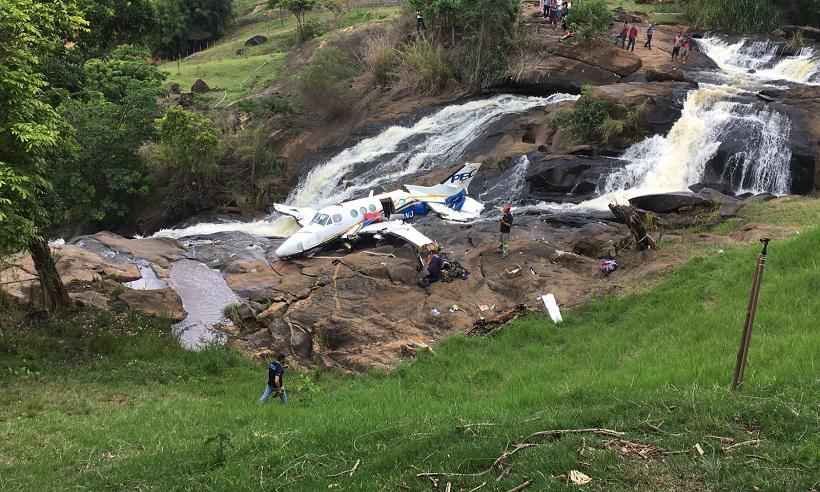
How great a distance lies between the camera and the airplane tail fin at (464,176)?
28688mm

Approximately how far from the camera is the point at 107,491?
8.53m

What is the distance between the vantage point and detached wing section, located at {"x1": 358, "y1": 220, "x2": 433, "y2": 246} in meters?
22.6

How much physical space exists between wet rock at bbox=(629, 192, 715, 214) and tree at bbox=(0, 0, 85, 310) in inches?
762

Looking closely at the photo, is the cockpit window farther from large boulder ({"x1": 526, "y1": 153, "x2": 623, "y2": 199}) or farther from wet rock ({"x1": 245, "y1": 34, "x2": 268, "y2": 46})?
wet rock ({"x1": 245, "y1": 34, "x2": 268, "y2": 46})

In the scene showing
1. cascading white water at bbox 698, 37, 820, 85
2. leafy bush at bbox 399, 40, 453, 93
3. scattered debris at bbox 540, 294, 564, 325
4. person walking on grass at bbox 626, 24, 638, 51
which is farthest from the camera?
leafy bush at bbox 399, 40, 453, 93

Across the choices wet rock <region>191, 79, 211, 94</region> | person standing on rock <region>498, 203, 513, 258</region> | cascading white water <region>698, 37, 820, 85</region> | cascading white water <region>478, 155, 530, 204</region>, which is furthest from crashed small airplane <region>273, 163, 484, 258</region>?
wet rock <region>191, 79, 211, 94</region>

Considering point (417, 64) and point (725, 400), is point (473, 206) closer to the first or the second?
Answer: point (417, 64)

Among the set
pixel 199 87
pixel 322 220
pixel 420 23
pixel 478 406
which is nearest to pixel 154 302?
pixel 322 220

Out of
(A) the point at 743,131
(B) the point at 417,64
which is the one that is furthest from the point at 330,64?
(A) the point at 743,131

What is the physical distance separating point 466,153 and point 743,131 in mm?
12111

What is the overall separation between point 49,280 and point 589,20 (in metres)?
31.3

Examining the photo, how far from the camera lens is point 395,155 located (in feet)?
112

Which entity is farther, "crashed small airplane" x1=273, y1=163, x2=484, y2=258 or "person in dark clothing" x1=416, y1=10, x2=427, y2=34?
"person in dark clothing" x1=416, y1=10, x2=427, y2=34

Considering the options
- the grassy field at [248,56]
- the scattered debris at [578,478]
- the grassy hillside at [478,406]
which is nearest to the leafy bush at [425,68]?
the grassy field at [248,56]
